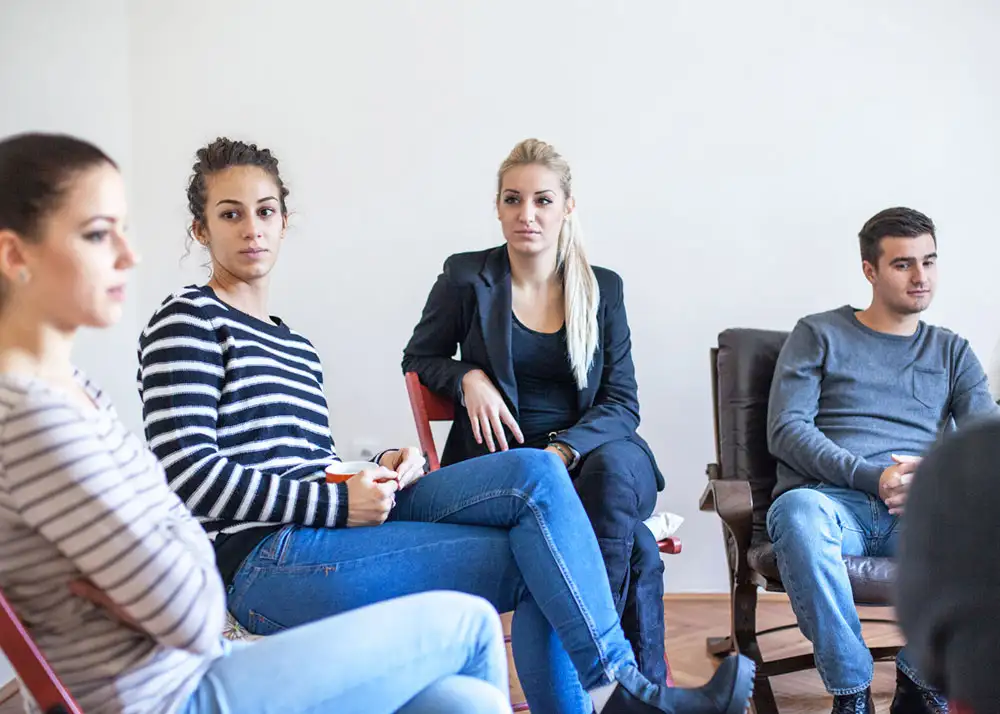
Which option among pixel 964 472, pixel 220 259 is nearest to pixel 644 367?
pixel 220 259

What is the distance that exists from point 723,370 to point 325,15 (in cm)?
176

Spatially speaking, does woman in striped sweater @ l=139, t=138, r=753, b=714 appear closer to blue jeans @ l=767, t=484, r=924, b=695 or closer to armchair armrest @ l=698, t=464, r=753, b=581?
blue jeans @ l=767, t=484, r=924, b=695

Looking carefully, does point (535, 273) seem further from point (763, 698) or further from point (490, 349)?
point (763, 698)

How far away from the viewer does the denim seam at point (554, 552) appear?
1480mm

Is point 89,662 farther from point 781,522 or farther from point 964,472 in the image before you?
point 781,522

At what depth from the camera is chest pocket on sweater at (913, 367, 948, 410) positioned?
2.53 metres

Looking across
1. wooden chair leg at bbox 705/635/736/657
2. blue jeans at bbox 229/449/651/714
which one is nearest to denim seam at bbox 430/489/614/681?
blue jeans at bbox 229/449/651/714

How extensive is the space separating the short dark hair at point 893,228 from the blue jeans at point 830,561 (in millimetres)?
724

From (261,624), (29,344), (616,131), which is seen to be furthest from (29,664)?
(616,131)

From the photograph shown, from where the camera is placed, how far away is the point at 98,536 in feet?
2.89

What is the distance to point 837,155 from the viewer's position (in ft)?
10.1

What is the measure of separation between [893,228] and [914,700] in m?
1.24

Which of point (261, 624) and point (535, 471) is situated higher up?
point (535, 471)

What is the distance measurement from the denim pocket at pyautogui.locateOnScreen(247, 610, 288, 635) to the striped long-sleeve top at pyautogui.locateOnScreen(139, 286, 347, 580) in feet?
0.24
